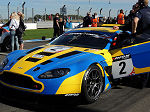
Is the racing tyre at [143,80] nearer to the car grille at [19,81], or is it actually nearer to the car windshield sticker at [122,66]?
the car windshield sticker at [122,66]

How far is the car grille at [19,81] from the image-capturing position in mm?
3676

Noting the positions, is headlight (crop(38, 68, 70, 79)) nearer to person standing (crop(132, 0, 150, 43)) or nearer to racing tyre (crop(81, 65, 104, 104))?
racing tyre (crop(81, 65, 104, 104))

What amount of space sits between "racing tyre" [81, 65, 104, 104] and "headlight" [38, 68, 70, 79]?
33 centimetres

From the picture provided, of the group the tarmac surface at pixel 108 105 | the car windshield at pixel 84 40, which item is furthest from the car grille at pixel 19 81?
the car windshield at pixel 84 40

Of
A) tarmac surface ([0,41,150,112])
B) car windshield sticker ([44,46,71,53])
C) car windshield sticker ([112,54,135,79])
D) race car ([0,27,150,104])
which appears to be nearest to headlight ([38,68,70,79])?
race car ([0,27,150,104])

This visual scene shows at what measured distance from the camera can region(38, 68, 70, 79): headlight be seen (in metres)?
3.71

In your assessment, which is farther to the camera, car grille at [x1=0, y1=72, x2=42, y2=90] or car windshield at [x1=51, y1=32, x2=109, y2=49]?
car windshield at [x1=51, y1=32, x2=109, y2=49]

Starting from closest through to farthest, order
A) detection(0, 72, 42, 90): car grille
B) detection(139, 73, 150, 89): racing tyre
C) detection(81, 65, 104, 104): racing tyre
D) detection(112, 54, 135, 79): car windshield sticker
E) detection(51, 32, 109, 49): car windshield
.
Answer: detection(0, 72, 42, 90): car grille
detection(81, 65, 104, 104): racing tyre
detection(112, 54, 135, 79): car windshield sticker
detection(51, 32, 109, 49): car windshield
detection(139, 73, 150, 89): racing tyre

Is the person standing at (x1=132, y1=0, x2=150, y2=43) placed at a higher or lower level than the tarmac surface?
higher

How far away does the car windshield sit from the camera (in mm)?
4824

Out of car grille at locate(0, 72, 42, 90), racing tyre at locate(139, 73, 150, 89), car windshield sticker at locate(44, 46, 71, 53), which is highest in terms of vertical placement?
car windshield sticker at locate(44, 46, 71, 53)

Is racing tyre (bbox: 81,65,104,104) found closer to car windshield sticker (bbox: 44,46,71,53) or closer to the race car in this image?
the race car

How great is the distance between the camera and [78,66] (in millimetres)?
3855

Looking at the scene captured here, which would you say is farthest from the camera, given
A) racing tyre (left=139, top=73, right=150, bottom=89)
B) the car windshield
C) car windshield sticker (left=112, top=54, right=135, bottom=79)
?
racing tyre (left=139, top=73, right=150, bottom=89)
